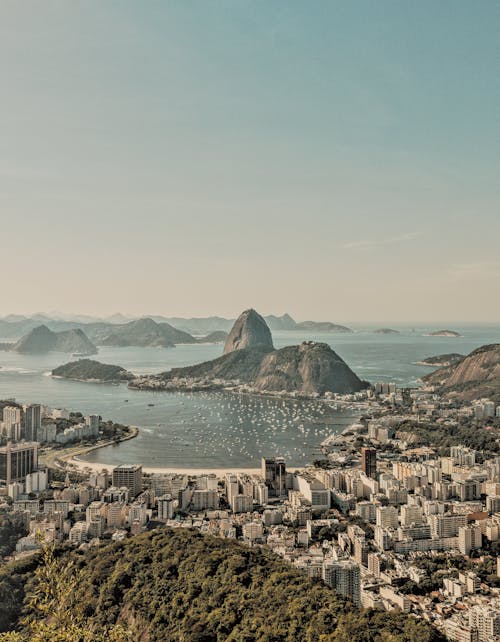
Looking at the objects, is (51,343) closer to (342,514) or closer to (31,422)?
(31,422)

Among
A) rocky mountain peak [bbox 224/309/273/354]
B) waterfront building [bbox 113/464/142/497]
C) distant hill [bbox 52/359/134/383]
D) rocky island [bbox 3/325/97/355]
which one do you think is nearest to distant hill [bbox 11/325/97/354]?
rocky island [bbox 3/325/97/355]

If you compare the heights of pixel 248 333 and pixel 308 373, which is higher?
pixel 248 333

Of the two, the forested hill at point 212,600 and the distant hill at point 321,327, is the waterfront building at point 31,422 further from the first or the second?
the distant hill at point 321,327

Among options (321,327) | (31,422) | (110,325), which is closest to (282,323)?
(321,327)

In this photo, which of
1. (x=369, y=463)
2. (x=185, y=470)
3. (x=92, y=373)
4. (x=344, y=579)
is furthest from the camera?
(x=92, y=373)

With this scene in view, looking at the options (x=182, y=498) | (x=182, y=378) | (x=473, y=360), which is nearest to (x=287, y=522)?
(x=182, y=498)

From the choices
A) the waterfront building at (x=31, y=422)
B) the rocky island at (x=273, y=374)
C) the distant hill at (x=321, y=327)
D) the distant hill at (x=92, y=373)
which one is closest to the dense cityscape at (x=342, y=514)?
the waterfront building at (x=31, y=422)
